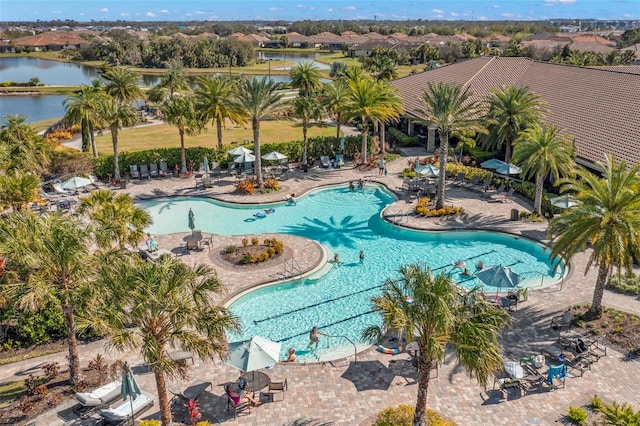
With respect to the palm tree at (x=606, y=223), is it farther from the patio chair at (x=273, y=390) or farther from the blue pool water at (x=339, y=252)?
the patio chair at (x=273, y=390)

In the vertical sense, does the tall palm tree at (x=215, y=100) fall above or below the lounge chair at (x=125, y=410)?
above

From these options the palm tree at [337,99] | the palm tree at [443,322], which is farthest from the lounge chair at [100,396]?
the palm tree at [337,99]

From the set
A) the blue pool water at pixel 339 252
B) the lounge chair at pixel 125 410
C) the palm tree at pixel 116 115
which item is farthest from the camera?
the palm tree at pixel 116 115

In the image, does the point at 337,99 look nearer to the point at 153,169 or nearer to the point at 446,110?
the point at 446,110

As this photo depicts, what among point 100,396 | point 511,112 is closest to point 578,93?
point 511,112

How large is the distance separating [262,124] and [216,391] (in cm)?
4556

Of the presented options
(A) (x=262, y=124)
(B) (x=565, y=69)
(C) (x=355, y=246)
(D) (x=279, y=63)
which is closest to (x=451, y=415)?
(C) (x=355, y=246)

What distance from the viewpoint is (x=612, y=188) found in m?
19.9

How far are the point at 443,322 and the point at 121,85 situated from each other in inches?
1744

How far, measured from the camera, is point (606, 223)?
19375 mm

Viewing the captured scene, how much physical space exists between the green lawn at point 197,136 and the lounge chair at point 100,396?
110 feet

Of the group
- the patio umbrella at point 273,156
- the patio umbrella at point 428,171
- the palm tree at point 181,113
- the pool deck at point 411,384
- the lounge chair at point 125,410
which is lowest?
the pool deck at point 411,384

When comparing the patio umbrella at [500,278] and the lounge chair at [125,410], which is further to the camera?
the patio umbrella at [500,278]

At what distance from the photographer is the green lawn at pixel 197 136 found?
→ 48.4 m
